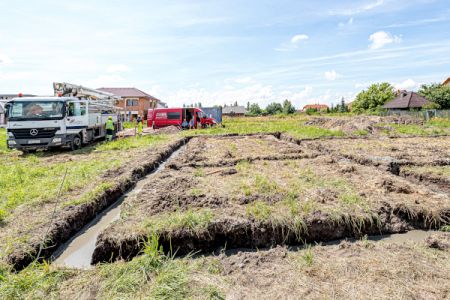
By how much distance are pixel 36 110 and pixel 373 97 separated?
5778 cm

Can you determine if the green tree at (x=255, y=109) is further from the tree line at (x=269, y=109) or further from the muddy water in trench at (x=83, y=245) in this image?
the muddy water in trench at (x=83, y=245)

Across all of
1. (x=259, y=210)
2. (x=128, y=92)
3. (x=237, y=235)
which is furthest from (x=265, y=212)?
(x=128, y=92)

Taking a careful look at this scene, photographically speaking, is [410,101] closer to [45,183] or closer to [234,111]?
[45,183]

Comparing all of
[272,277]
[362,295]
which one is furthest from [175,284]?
[362,295]

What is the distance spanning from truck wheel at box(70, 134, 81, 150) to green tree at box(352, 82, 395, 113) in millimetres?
52176

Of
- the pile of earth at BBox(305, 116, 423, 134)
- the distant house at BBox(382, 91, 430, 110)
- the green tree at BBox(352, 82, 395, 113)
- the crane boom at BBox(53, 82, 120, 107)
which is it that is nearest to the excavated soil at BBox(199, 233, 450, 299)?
the crane boom at BBox(53, 82, 120, 107)

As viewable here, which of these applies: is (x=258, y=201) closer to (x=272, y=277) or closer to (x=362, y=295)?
(x=272, y=277)

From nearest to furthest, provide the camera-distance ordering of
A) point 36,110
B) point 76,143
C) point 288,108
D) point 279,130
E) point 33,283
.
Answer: point 33,283, point 36,110, point 76,143, point 279,130, point 288,108

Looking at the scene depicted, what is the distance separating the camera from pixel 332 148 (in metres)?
11.1

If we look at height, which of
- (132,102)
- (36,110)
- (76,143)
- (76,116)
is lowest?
(76,143)

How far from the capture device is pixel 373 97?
55656 millimetres

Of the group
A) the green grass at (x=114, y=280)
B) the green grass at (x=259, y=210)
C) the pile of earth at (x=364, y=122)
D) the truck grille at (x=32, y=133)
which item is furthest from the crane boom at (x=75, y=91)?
the pile of earth at (x=364, y=122)

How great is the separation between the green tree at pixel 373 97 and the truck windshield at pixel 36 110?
2097 inches

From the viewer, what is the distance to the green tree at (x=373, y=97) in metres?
54.4
